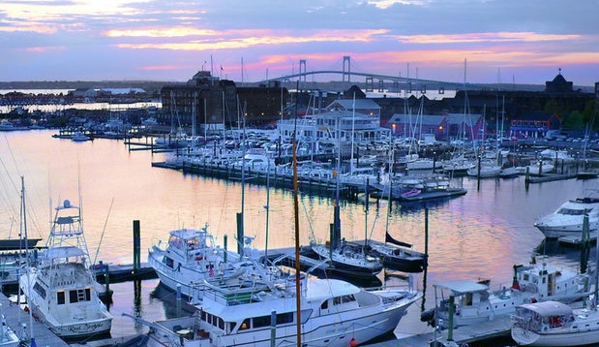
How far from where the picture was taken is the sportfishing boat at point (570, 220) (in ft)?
73.5

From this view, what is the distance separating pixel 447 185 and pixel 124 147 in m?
28.4

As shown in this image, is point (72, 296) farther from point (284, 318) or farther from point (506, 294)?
point (506, 294)

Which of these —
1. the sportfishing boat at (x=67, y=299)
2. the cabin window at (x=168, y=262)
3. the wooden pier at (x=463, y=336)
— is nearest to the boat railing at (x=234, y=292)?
the wooden pier at (x=463, y=336)

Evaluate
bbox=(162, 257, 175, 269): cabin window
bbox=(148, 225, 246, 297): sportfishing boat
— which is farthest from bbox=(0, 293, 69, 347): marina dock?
bbox=(162, 257, 175, 269): cabin window

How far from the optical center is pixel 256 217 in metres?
26.8

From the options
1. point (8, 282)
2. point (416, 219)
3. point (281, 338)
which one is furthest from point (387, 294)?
point (416, 219)

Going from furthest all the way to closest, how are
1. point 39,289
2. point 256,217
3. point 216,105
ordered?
point 216,105 → point 256,217 → point 39,289

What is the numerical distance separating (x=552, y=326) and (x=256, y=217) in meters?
15.2

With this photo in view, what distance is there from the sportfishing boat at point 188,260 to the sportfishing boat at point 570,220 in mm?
10299

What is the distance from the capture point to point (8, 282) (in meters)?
16.7

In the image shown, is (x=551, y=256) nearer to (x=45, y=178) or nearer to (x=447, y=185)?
(x=447, y=185)

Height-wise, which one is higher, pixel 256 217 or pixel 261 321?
pixel 261 321

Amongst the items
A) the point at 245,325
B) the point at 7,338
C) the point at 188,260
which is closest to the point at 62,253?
the point at 188,260

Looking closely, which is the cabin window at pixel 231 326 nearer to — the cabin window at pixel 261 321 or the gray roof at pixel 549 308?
the cabin window at pixel 261 321
